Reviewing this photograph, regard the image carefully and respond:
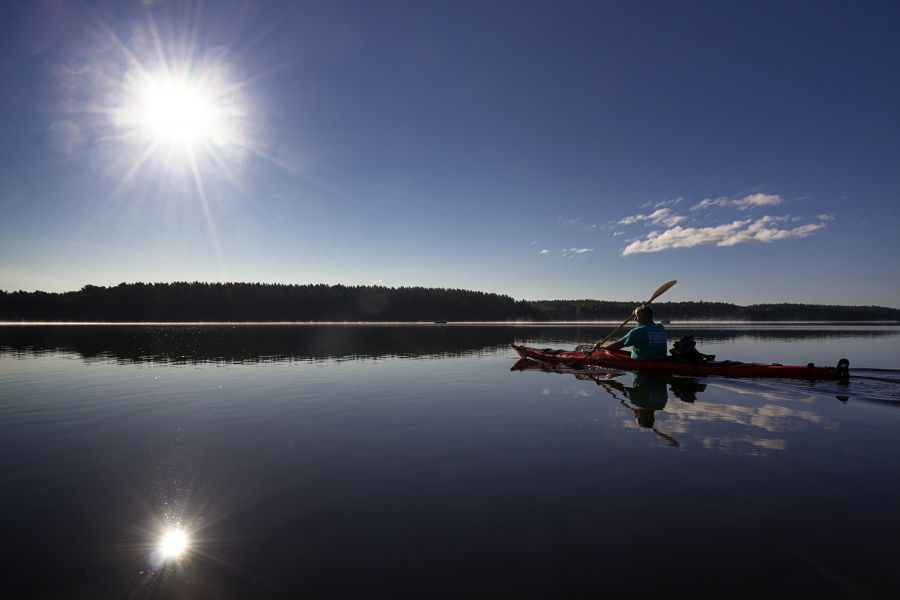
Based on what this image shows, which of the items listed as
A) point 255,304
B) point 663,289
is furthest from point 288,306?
point 663,289

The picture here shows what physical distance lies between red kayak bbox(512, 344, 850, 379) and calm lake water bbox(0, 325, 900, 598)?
2.74m

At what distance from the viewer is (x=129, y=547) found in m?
5.05

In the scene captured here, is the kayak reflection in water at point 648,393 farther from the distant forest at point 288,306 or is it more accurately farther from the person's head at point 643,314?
the distant forest at point 288,306

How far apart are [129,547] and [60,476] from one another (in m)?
3.89

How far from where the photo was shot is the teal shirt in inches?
744

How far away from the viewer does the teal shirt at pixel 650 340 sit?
744 inches

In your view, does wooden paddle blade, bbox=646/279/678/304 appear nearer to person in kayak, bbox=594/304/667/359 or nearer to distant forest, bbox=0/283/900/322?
person in kayak, bbox=594/304/667/359

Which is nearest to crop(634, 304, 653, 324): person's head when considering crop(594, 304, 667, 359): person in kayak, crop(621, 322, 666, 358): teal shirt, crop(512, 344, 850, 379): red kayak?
crop(594, 304, 667, 359): person in kayak

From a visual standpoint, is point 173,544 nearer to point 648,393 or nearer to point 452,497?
point 452,497

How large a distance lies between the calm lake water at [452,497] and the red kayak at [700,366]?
8.99ft

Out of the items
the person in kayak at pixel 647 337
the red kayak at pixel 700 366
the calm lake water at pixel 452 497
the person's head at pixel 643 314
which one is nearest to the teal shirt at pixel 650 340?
the person in kayak at pixel 647 337

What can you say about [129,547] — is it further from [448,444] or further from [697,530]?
[697,530]

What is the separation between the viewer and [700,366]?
1803cm

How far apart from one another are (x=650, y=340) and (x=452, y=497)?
51.1 feet
